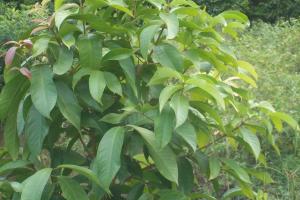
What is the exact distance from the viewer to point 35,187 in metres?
1.80

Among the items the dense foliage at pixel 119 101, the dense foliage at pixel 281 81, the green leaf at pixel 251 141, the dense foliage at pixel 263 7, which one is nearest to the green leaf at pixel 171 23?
the dense foliage at pixel 119 101

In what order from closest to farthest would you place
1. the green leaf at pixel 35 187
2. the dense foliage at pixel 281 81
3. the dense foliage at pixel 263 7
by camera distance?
the green leaf at pixel 35 187 < the dense foliage at pixel 281 81 < the dense foliage at pixel 263 7

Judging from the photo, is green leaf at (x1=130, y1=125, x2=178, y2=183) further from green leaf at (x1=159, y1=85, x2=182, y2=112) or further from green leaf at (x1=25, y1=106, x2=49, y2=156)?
green leaf at (x1=25, y1=106, x2=49, y2=156)

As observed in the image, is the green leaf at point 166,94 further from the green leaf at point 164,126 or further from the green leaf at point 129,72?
the green leaf at point 129,72

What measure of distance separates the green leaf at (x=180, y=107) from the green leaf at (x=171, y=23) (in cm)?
21

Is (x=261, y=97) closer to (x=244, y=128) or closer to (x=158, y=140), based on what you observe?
(x=244, y=128)

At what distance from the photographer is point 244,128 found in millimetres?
2291

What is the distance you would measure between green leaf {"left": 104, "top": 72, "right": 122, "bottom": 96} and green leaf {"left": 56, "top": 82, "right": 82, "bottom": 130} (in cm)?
13

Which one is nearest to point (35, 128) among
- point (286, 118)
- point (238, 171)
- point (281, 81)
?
point (238, 171)

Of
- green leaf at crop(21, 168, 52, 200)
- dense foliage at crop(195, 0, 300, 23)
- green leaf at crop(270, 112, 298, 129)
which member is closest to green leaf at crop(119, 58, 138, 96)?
green leaf at crop(21, 168, 52, 200)

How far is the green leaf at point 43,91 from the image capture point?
6.26 ft

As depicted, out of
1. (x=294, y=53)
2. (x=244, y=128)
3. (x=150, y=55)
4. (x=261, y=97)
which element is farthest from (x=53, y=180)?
(x=294, y=53)

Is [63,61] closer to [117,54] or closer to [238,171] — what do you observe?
[117,54]

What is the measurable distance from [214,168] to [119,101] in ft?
1.45
